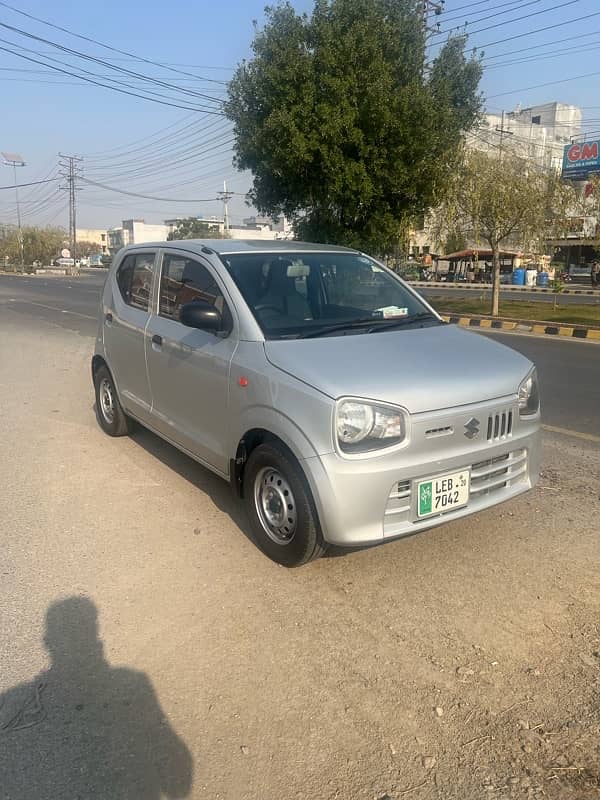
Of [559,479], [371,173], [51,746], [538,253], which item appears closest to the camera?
[51,746]

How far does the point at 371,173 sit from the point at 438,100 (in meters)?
2.89

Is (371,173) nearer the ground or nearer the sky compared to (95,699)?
nearer the sky

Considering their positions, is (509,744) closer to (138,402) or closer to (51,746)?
(51,746)

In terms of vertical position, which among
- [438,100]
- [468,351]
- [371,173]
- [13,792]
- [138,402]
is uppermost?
[438,100]

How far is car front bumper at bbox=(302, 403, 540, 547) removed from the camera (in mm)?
2969

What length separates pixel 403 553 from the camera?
365 centimetres

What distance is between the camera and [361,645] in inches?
111

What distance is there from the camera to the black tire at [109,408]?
5625 mm

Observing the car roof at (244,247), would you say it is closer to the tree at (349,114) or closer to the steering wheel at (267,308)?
the steering wheel at (267,308)

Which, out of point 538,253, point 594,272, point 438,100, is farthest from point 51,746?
point 594,272

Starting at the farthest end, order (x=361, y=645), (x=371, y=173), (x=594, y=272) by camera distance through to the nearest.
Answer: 1. (x=594, y=272)
2. (x=371, y=173)
3. (x=361, y=645)

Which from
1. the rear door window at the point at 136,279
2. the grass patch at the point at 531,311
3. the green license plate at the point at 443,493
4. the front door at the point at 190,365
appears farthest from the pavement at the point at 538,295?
the green license plate at the point at 443,493

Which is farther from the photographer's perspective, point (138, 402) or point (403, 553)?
point (138, 402)

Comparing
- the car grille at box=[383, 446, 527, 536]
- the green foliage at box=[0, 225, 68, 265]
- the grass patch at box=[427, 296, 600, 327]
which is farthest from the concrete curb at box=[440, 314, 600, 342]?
the green foliage at box=[0, 225, 68, 265]
